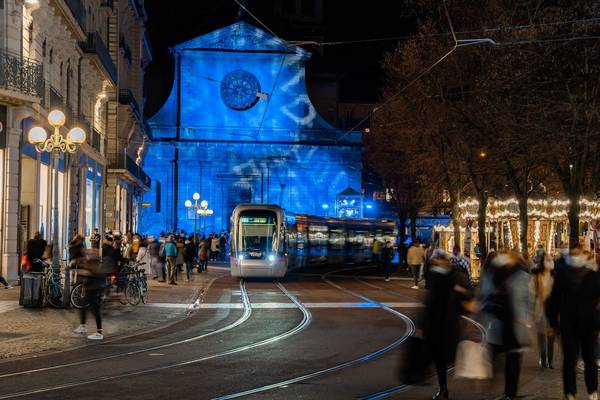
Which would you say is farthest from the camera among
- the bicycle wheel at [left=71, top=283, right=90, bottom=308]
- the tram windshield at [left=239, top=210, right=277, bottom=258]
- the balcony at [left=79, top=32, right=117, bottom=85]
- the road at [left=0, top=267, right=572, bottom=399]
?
the balcony at [left=79, top=32, right=117, bottom=85]

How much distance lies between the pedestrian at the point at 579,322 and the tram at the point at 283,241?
2618 cm

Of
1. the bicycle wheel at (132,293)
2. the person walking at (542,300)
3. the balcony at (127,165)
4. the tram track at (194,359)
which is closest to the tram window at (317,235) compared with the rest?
the balcony at (127,165)

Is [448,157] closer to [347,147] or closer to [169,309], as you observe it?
[169,309]

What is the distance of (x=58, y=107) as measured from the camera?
103 ft

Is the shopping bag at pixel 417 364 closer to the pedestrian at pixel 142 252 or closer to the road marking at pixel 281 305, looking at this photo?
the road marking at pixel 281 305

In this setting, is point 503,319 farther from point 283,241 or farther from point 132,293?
point 283,241

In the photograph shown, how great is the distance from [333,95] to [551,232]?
50785 mm

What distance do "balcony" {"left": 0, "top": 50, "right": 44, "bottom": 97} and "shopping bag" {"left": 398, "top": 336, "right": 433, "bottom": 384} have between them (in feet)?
59.6

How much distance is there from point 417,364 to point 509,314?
3.58 ft

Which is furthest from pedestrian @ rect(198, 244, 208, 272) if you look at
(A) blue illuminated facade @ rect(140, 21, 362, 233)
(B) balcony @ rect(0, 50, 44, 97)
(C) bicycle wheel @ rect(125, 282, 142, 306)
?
(A) blue illuminated facade @ rect(140, 21, 362, 233)

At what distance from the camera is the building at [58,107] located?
2647cm

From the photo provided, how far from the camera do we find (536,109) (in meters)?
26.1

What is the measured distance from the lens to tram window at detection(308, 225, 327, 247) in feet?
157

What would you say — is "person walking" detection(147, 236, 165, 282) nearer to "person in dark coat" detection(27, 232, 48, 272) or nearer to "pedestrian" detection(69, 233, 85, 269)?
"person in dark coat" detection(27, 232, 48, 272)
